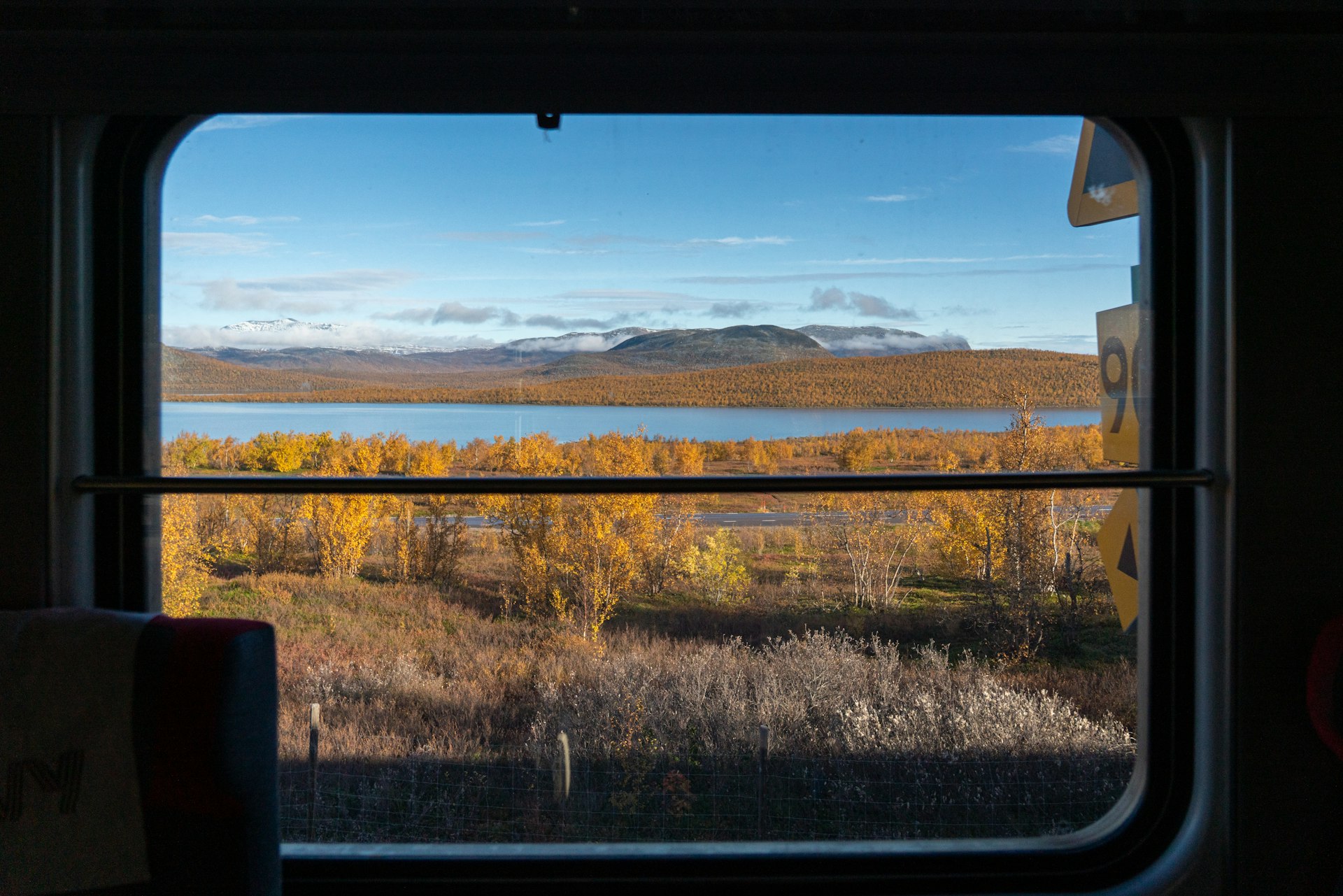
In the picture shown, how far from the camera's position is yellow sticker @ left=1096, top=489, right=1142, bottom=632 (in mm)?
1762

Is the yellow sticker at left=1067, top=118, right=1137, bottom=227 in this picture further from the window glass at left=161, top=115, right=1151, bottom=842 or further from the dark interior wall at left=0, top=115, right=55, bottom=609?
the dark interior wall at left=0, top=115, right=55, bottom=609

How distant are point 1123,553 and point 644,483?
1.26 metres

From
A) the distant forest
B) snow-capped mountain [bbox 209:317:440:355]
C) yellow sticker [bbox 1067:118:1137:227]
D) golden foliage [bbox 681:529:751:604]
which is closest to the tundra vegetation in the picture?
golden foliage [bbox 681:529:751:604]

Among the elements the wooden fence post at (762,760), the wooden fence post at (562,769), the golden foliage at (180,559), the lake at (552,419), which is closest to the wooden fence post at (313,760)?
the golden foliage at (180,559)

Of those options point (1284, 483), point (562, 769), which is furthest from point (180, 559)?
point (1284, 483)

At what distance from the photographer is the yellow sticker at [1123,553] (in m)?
1.76

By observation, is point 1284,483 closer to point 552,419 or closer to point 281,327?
point 552,419

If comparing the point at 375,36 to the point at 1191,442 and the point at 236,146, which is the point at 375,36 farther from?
the point at 1191,442

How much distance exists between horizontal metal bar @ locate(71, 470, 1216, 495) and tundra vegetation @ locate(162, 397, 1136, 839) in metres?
0.15

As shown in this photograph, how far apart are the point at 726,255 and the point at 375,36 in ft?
2.90

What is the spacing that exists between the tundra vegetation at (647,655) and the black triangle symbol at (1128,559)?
0.20 meters

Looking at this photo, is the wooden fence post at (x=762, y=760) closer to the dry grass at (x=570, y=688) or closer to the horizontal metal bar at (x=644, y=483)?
the dry grass at (x=570, y=688)

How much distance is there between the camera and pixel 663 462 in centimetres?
172

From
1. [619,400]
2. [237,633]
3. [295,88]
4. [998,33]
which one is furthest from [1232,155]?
[237,633]
